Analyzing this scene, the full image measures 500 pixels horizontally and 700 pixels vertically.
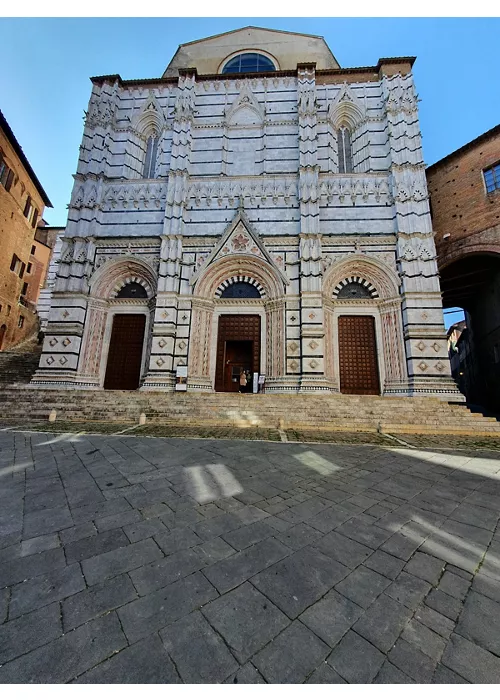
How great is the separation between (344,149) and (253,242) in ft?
26.5

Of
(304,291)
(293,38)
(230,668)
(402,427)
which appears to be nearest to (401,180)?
(304,291)

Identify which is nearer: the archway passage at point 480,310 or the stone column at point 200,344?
the stone column at point 200,344

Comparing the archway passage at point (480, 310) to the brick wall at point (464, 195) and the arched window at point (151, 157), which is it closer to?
the brick wall at point (464, 195)

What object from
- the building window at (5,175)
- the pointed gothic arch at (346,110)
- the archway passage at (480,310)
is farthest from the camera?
the building window at (5,175)

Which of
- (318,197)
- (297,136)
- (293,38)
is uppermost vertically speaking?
(293,38)

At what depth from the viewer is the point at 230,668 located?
1.36 m

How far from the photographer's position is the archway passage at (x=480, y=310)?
16297mm

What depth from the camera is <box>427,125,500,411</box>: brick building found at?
14633mm

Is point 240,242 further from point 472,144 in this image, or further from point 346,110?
point 472,144

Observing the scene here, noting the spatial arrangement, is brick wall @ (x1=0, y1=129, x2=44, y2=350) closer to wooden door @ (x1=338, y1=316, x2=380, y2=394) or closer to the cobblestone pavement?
the cobblestone pavement

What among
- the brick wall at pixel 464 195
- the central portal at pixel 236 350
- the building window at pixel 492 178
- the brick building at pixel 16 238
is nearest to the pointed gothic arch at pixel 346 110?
the brick wall at pixel 464 195

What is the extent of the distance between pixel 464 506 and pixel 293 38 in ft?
93.6

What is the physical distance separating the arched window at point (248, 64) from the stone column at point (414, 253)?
27.5ft

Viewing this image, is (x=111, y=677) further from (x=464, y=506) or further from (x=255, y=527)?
(x=464, y=506)
